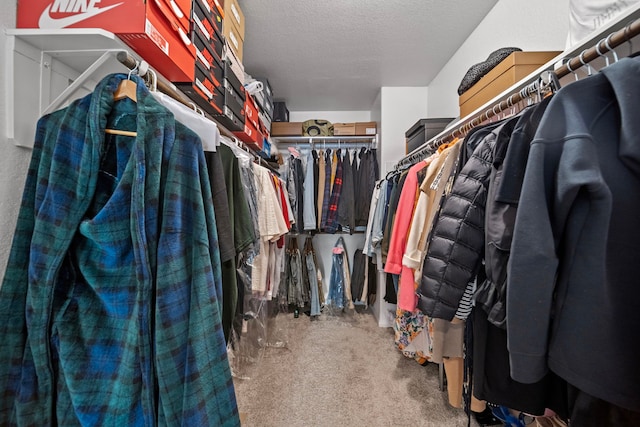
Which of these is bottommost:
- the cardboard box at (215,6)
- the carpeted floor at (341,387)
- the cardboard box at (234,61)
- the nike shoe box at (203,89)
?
the carpeted floor at (341,387)

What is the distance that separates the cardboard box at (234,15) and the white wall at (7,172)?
0.88 metres

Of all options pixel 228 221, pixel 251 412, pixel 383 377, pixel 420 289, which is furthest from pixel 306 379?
pixel 228 221

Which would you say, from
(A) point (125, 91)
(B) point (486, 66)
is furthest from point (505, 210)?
(A) point (125, 91)

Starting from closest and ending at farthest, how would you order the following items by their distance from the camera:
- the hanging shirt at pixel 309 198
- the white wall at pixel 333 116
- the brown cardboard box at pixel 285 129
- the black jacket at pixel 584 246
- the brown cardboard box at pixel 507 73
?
1. the black jacket at pixel 584 246
2. the brown cardboard box at pixel 507 73
3. the hanging shirt at pixel 309 198
4. the brown cardboard box at pixel 285 129
5. the white wall at pixel 333 116

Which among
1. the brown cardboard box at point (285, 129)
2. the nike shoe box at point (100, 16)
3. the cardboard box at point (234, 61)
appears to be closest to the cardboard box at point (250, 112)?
the cardboard box at point (234, 61)

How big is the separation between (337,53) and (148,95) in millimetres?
1783

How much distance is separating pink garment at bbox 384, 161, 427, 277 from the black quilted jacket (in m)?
0.49

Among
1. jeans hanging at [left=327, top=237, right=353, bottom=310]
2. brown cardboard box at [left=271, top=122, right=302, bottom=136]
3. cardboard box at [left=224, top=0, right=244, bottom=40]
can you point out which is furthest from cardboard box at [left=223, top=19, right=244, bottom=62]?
jeans hanging at [left=327, top=237, right=353, bottom=310]

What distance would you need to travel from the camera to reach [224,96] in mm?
1327

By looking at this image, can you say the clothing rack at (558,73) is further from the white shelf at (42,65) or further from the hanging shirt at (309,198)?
the hanging shirt at (309,198)

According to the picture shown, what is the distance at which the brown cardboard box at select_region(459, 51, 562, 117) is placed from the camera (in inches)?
38.3

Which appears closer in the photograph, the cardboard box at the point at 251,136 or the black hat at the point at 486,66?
the black hat at the point at 486,66

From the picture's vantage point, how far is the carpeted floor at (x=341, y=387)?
1.31 meters

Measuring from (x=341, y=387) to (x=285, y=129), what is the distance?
7.67 ft
